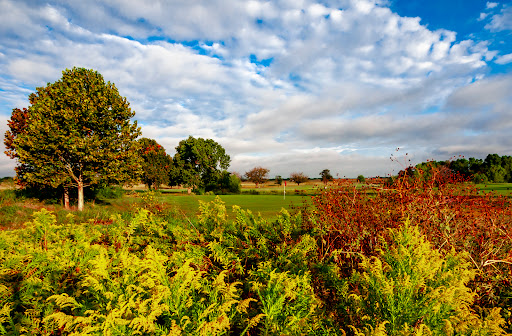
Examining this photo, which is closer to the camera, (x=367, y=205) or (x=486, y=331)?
(x=486, y=331)

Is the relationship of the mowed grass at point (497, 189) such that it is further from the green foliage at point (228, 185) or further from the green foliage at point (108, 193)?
the green foliage at point (228, 185)

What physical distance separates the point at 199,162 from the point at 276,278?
53.0m

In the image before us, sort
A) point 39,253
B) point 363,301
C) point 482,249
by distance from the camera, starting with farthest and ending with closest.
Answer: point 482,249
point 39,253
point 363,301

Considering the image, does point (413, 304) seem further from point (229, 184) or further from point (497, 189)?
point (229, 184)

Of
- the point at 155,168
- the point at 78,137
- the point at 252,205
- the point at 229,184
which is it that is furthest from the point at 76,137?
the point at 229,184

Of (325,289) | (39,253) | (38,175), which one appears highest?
(38,175)

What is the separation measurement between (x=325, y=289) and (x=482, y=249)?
3007 mm

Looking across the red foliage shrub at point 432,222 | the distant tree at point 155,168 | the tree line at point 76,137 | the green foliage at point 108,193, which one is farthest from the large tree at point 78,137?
the distant tree at point 155,168

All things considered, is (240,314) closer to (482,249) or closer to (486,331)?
(486,331)

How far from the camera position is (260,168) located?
3199 inches

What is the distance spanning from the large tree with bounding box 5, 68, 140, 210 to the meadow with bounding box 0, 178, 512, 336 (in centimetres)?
1425

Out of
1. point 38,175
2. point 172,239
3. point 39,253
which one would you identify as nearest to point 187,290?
point 39,253

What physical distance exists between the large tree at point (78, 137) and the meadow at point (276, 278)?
46.8 feet

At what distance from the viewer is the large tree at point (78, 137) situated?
15.6 m
